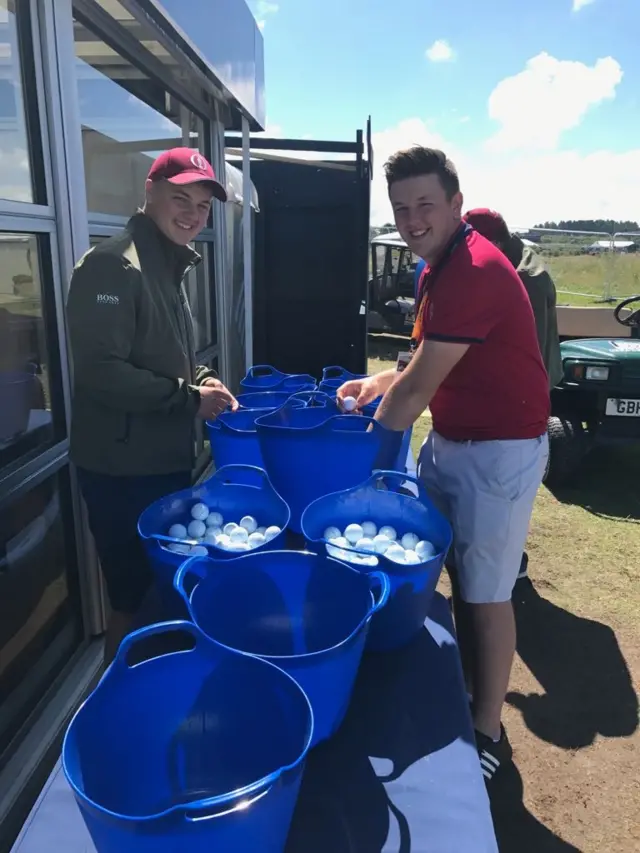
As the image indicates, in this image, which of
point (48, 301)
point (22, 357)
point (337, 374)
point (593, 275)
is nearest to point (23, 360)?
point (22, 357)

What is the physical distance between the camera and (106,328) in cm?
160

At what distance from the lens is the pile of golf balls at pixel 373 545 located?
4.29 feet

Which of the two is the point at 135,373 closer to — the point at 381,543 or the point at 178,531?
the point at 178,531

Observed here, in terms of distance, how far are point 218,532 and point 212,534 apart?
2cm

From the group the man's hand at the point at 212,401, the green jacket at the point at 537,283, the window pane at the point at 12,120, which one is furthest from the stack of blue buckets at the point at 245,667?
the green jacket at the point at 537,283

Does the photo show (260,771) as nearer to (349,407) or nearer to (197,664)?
(197,664)

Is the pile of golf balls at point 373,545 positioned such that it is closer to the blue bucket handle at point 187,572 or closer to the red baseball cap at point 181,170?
the blue bucket handle at point 187,572

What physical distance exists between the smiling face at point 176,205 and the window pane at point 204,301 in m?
2.16

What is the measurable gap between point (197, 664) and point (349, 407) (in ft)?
4.08

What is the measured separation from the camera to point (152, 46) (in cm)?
278

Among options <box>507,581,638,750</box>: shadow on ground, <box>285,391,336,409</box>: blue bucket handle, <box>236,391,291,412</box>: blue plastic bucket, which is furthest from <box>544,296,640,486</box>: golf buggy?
<box>285,391,336,409</box>: blue bucket handle

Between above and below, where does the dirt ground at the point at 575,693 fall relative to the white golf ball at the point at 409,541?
below

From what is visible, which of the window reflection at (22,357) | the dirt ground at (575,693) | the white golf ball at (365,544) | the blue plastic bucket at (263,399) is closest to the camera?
the white golf ball at (365,544)

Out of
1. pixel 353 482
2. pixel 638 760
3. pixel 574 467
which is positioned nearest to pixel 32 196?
pixel 353 482
